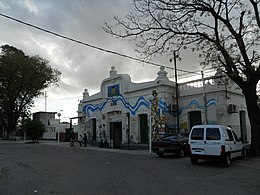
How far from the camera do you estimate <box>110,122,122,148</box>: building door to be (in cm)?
3022

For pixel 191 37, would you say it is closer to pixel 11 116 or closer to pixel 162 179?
pixel 162 179

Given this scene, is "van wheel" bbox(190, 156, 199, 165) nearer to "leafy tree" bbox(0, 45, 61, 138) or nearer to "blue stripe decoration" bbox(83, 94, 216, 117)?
"blue stripe decoration" bbox(83, 94, 216, 117)

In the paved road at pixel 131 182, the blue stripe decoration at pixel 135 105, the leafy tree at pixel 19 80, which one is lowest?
the paved road at pixel 131 182

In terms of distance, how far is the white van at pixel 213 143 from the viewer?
527 inches

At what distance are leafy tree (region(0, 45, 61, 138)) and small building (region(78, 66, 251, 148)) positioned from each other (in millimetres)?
17543

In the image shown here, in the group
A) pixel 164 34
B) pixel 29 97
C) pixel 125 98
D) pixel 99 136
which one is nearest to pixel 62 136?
pixel 29 97

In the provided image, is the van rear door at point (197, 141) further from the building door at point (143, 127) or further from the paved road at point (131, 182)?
the building door at point (143, 127)

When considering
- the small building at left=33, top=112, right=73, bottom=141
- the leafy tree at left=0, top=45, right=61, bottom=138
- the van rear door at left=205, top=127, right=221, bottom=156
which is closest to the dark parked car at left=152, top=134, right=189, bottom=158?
the van rear door at left=205, top=127, right=221, bottom=156

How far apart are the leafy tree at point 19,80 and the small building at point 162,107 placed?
1754 cm

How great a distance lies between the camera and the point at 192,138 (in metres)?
14.5

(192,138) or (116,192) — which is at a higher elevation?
(192,138)

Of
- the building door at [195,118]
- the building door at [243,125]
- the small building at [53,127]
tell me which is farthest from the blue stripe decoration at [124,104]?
the small building at [53,127]

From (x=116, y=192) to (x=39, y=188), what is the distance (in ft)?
7.85

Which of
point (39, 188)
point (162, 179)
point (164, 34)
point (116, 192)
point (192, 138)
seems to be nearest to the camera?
point (116, 192)
